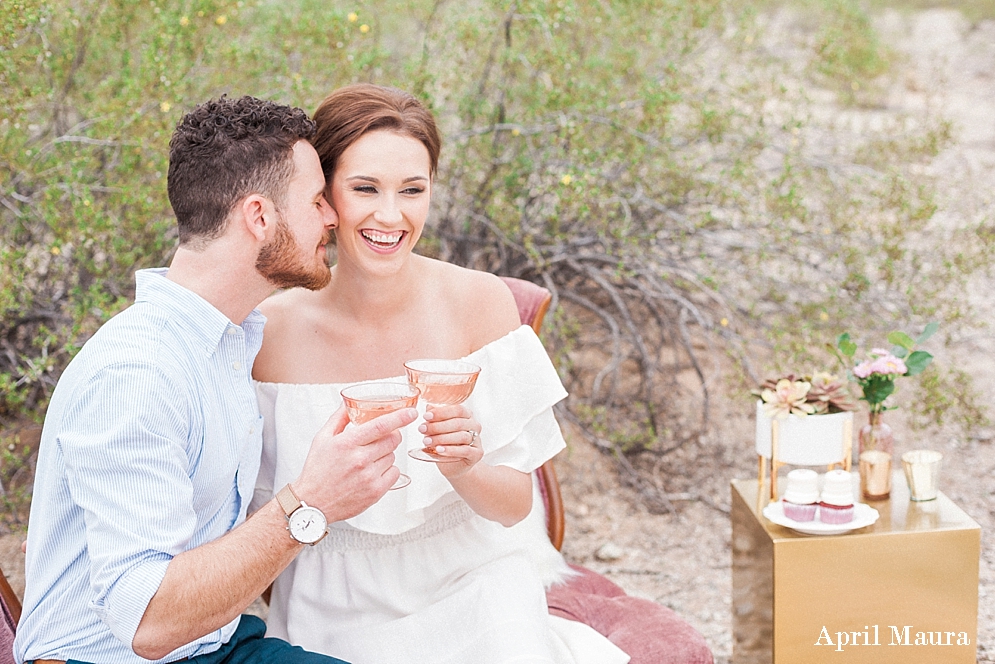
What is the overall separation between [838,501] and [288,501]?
5.54 feet

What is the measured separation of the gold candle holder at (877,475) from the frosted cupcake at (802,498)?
0.28m

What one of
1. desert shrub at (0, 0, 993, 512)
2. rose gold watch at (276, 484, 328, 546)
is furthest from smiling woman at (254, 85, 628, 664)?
desert shrub at (0, 0, 993, 512)

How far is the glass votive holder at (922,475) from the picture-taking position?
2963 millimetres

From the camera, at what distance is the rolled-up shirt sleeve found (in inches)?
69.6

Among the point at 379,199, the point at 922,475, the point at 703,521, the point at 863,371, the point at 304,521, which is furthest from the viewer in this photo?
the point at 703,521

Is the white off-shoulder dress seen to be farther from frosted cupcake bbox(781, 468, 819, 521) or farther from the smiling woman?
frosted cupcake bbox(781, 468, 819, 521)

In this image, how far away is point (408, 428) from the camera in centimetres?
269

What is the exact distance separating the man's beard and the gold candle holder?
6.22 feet

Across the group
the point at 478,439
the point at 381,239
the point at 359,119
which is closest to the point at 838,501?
the point at 478,439

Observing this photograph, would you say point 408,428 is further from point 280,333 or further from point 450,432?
point 450,432

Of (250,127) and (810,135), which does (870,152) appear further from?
(250,127)

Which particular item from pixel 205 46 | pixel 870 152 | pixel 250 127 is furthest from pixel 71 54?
pixel 870 152

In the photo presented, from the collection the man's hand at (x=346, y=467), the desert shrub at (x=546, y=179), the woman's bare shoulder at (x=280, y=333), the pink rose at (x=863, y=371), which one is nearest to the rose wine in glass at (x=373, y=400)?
the man's hand at (x=346, y=467)

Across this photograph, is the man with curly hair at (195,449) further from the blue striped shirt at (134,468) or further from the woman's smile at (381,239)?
the woman's smile at (381,239)
